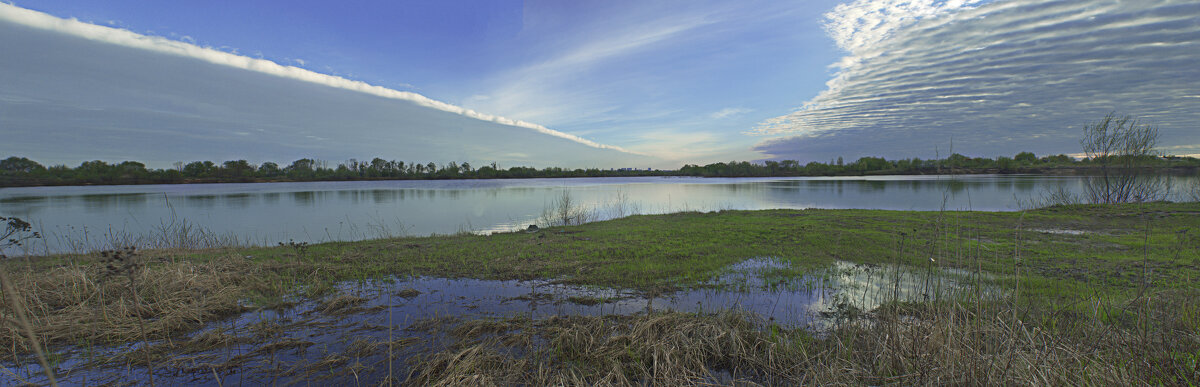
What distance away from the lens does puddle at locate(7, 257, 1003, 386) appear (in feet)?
14.9

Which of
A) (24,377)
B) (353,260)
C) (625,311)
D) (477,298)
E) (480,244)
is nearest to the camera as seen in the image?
(24,377)

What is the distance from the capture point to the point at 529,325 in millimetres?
5707

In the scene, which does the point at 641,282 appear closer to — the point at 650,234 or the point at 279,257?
the point at 650,234

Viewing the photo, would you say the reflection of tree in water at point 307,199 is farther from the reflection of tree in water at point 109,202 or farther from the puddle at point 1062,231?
the puddle at point 1062,231

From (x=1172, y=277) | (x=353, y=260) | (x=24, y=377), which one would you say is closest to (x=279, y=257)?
(x=353, y=260)

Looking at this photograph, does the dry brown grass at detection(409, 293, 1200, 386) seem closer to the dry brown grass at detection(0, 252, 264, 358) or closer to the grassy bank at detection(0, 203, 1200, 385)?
the grassy bank at detection(0, 203, 1200, 385)

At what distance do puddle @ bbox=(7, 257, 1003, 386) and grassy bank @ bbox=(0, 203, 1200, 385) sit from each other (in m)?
0.46

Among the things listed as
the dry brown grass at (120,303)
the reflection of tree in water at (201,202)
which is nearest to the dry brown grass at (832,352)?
the dry brown grass at (120,303)

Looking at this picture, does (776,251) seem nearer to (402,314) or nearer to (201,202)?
(402,314)

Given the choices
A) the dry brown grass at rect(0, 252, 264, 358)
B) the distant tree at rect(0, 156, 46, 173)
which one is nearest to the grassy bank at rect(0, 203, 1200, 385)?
the dry brown grass at rect(0, 252, 264, 358)

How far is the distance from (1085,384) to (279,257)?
44.3ft

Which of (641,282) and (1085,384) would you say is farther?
(641,282)

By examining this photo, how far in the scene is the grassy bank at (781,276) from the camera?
3.57m

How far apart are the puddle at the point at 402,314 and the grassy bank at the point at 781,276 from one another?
458mm
